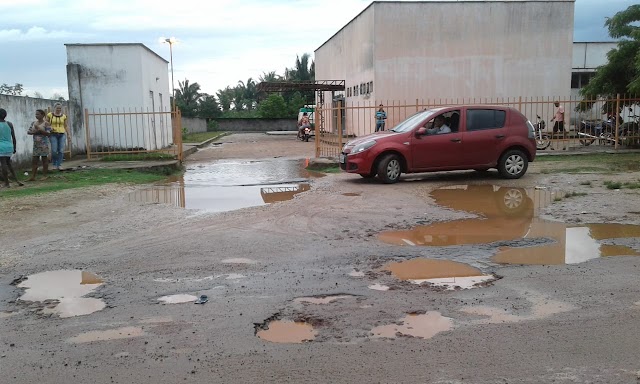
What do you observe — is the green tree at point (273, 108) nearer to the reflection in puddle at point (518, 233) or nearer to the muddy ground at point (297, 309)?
the reflection in puddle at point (518, 233)

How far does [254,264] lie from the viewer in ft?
19.7

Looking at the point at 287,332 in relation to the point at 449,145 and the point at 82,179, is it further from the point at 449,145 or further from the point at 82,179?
the point at 82,179

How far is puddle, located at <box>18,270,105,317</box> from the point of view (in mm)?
4824

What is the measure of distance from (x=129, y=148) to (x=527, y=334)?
17.6 metres

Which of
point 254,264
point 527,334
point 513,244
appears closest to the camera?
point 527,334

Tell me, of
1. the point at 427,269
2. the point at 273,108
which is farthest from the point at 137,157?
the point at 273,108

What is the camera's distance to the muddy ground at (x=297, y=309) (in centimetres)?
365

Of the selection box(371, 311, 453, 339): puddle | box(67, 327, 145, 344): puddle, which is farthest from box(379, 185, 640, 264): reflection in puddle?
box(67, 327, 145, 344): puddle

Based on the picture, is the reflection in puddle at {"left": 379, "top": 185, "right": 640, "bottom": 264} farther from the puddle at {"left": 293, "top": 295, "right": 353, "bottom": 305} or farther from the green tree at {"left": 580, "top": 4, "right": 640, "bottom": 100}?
the green tree at {"left": 580, "top": 4, "right": 640, "bottom": 100}

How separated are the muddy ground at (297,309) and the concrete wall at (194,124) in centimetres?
3418

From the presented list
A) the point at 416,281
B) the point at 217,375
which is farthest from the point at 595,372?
the point at 217,375

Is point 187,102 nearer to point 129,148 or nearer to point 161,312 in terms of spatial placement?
point 129,148

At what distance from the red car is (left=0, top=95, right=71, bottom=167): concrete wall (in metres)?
8.61

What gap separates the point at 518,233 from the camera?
287 inches
